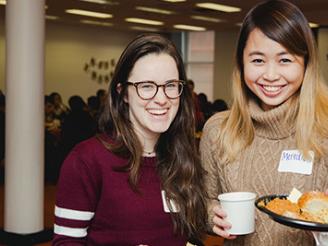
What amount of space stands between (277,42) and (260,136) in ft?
1.09

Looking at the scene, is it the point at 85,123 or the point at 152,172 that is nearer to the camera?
the point at 152,172

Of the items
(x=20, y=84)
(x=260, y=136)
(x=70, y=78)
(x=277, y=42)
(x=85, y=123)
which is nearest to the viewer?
(x=277, y=42)

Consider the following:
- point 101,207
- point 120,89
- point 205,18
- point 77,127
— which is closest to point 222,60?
point 205,18

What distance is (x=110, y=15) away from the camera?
11555 mm

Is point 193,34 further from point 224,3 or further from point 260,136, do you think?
point 260,136

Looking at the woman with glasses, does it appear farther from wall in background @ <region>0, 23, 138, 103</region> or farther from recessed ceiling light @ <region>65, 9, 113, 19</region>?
wall in background @ <region>0, 23, 138, 103</region>

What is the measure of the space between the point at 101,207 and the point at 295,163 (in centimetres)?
64

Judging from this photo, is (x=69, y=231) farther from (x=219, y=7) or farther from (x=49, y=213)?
(x=219, y=7)

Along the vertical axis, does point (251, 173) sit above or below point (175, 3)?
below

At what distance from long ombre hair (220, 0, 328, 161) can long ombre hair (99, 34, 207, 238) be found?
0.45 ft

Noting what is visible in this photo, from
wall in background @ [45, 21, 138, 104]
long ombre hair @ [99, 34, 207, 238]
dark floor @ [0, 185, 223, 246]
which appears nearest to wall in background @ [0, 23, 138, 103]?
wall in background @ [45, 21, 138, 104]

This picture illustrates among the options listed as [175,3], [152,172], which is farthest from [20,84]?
[175,3]

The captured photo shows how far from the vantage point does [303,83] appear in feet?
5.54

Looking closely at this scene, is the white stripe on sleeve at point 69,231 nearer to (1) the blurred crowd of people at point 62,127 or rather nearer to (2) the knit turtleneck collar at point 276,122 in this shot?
(2) the knit turtleneck collar at point 276,122
